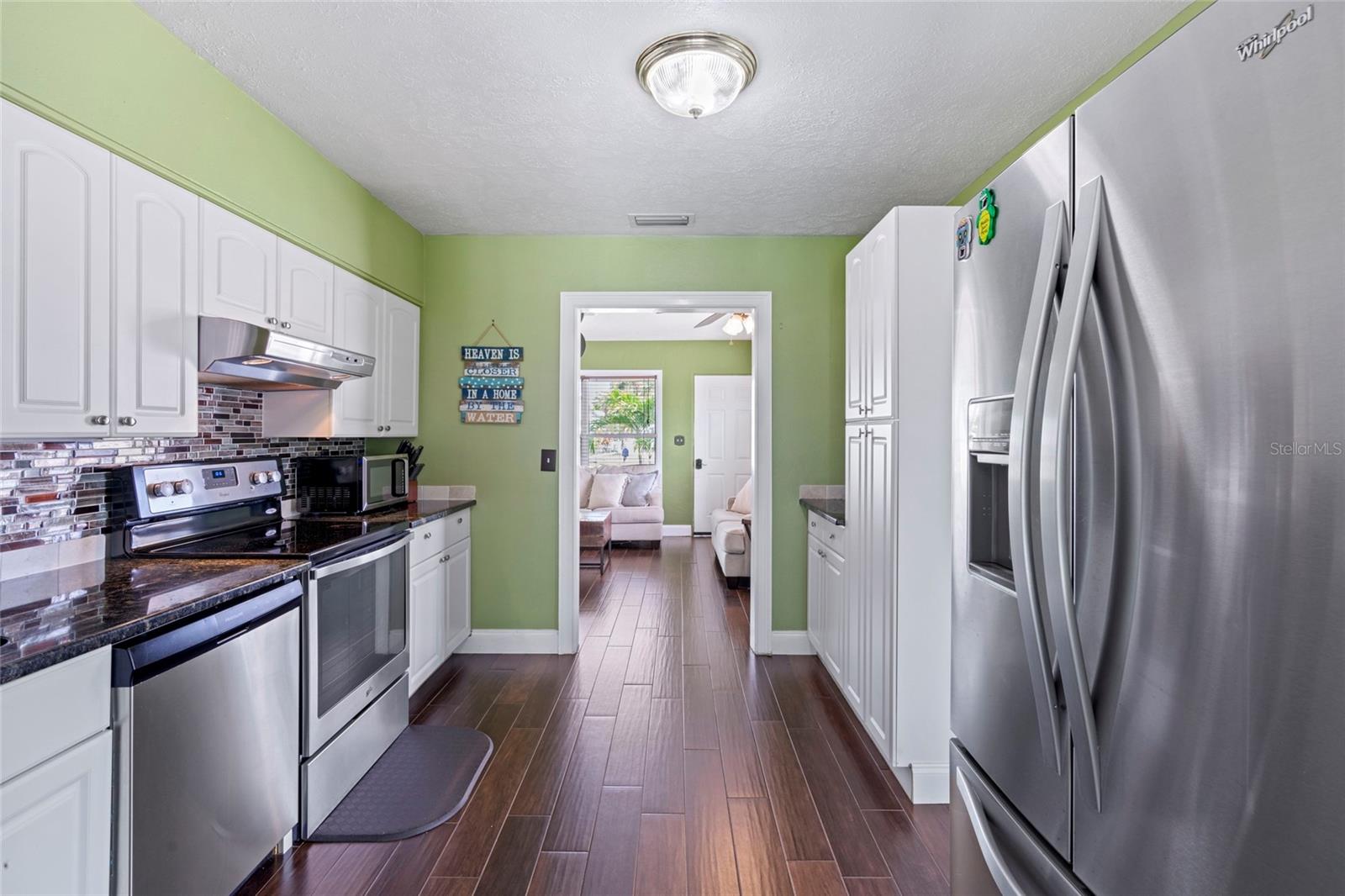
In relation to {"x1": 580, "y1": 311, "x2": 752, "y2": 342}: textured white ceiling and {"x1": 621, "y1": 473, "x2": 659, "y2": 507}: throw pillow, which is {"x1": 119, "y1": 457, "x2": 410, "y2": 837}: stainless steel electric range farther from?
{"x1": 621, "y1": 473, "x2": 659, "y2": 507}: throw pillow

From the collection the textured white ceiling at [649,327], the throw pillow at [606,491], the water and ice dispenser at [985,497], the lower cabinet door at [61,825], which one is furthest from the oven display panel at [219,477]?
the throw pillow at [606,491]

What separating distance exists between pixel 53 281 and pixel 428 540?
1775 mm

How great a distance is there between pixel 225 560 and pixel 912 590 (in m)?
2.35

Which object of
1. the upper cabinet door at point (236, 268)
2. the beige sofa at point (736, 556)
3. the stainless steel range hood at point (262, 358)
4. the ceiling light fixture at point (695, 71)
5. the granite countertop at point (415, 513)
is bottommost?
the beige sofa at point (736, 556)

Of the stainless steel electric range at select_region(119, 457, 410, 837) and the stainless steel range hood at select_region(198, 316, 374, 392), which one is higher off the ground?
the stainless steel range hood at select_region(198, 316, 374, 392)

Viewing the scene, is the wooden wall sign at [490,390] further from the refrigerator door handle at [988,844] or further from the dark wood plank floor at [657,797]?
the refrigerator door handle at [988,844]

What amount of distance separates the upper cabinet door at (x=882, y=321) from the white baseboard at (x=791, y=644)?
5.36 feet

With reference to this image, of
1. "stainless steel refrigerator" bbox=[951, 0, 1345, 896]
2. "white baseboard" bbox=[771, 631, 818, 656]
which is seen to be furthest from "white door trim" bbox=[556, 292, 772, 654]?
"stainless steel refrigerator" bbox=[951, 0, 1345, 896]

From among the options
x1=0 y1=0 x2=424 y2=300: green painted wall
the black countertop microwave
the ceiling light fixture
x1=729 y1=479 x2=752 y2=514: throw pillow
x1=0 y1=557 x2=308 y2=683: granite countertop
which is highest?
the ceiling light fixture

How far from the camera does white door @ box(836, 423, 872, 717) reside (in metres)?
2.55

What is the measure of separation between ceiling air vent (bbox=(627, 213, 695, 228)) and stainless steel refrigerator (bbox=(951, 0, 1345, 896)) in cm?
244

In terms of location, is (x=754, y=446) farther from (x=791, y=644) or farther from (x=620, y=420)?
(x=620, y=420)

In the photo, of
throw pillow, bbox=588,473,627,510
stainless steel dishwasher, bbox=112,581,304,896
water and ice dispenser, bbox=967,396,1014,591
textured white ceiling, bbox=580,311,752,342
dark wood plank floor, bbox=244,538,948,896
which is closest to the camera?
water and ice dispenser, bbox=967,396,1014,591

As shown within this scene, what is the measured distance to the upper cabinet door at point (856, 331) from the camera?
2695 millimetres
